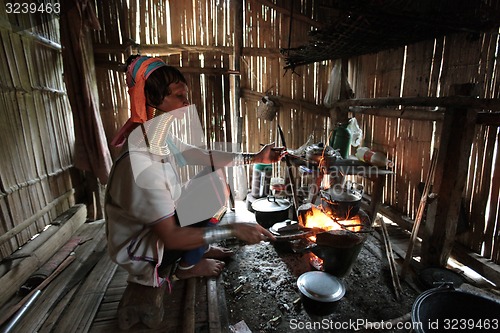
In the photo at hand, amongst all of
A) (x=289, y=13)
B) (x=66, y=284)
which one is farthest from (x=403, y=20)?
(x=66, y=284)

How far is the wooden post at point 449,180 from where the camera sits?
9.96ft

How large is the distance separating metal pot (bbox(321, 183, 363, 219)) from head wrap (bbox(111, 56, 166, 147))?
2.50 metres

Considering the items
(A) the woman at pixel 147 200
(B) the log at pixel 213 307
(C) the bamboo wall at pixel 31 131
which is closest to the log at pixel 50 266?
(C) the bamboo wall at pixel 31 131

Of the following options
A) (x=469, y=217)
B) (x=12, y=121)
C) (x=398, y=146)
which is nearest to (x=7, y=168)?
(x=12, y=121)

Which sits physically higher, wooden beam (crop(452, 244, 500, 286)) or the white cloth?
the white cloth

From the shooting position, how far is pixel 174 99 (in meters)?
2.38

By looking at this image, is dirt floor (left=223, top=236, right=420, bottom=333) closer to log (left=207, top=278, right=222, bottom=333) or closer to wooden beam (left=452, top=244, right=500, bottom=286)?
log (left=207, top=278, right=222, bottom=333)

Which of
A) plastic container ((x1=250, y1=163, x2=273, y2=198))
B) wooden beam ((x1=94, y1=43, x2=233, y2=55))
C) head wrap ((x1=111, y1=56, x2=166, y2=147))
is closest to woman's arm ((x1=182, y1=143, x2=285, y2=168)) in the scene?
head wrap ((x1=111, y1=56, x2=166, y2=147))

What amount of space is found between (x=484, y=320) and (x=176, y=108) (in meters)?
3.08

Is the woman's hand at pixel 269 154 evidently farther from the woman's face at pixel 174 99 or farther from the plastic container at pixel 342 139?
the woman's face at pixel 174 99

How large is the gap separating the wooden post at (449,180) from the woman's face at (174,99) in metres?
3.01

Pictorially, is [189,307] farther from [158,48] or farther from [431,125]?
[158,48]

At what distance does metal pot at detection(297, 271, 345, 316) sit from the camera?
107 inches

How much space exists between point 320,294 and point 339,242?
80 cm
